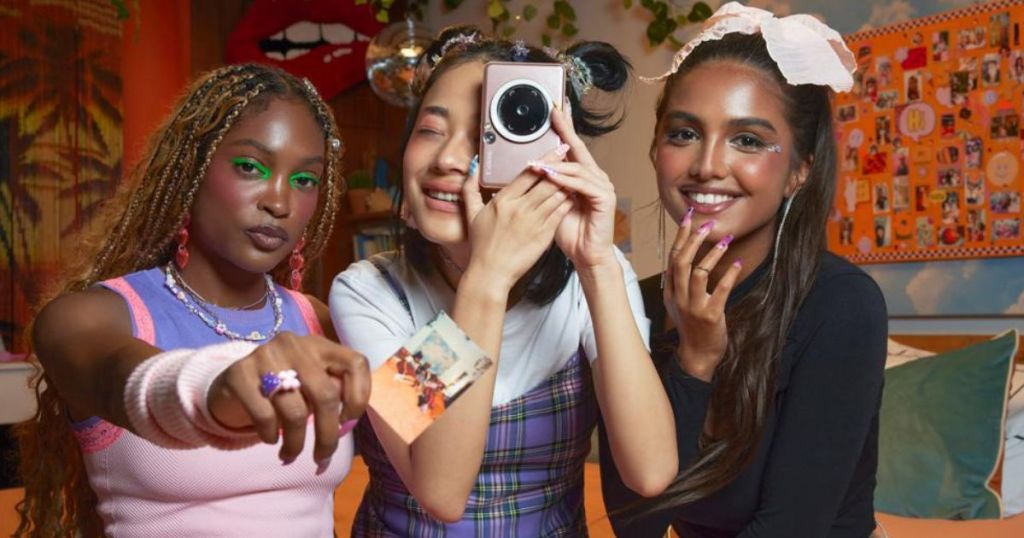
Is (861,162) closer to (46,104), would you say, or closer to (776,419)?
(776,419)

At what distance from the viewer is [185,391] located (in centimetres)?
63

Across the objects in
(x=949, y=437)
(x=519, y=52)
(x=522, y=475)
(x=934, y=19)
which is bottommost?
(x=949, y=437)

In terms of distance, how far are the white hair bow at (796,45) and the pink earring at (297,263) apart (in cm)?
49

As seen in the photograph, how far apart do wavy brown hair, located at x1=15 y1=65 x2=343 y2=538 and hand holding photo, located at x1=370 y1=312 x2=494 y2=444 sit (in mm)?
470

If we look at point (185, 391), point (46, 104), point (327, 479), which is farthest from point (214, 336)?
point (46, 104)

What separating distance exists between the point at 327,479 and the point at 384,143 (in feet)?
10.9

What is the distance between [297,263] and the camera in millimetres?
1203

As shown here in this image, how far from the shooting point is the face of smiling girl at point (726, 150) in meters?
1.17

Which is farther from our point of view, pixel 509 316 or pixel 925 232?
pixel 925 232

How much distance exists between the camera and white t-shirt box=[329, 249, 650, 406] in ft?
3.68

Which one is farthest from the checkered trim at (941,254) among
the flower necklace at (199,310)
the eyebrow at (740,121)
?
the flower necklace at (199,310)

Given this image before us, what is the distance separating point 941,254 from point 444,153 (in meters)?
1.70

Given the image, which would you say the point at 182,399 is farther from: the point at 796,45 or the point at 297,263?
the point at 796,45

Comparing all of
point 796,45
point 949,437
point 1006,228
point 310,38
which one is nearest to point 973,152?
point 1006,228
